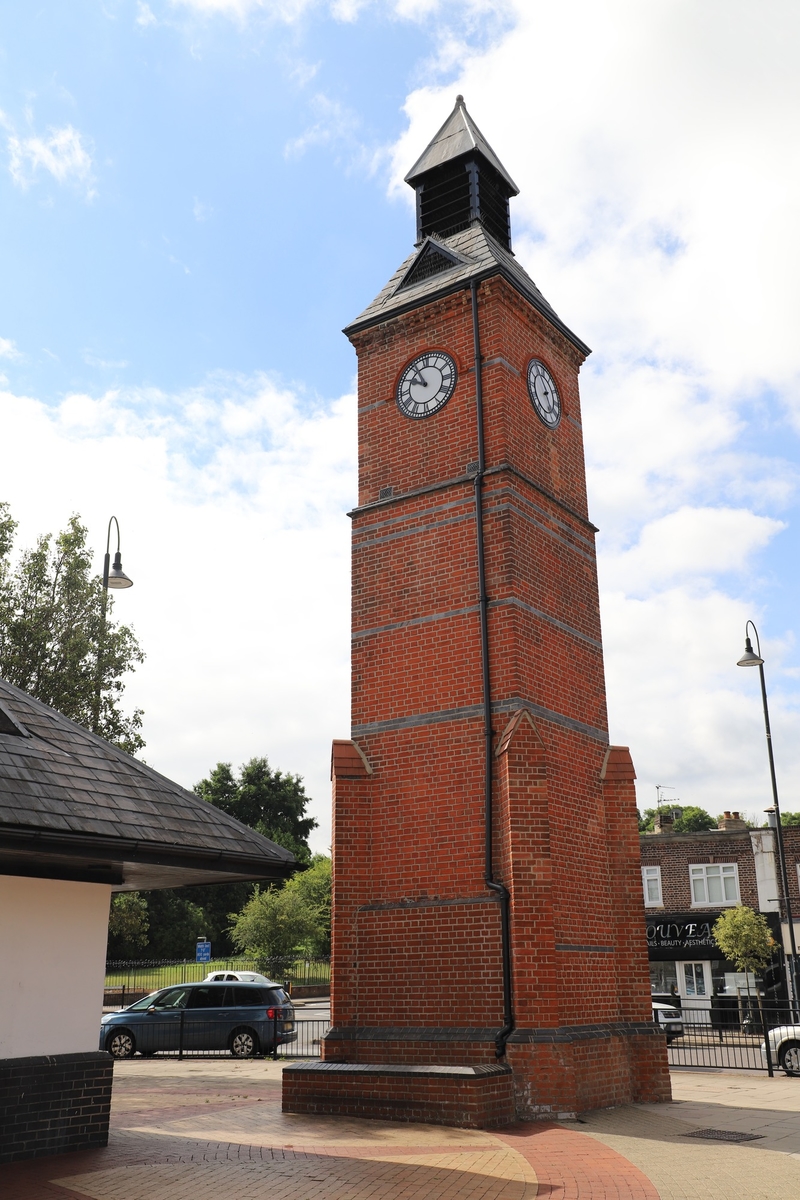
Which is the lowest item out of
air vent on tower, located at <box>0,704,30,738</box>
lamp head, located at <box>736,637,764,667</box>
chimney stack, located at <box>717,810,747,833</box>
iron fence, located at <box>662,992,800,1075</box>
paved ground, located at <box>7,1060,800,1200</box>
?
iron fence, located at <box>662,992,800,1075</box>

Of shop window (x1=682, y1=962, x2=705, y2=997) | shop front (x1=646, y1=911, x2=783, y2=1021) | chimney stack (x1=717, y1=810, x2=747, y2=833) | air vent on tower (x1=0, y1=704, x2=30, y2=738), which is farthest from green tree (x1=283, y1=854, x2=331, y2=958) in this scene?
air vent on tower (x1=0, y1=704, x2=30, y2=738)

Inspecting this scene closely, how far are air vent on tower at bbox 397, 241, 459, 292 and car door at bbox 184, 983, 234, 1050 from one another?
14577mm

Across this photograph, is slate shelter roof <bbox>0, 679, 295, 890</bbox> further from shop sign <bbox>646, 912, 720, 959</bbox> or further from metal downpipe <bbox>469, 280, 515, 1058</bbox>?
shop sign <bbox>646, 912, 720, 959</bbox>

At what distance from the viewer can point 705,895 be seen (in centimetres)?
3438

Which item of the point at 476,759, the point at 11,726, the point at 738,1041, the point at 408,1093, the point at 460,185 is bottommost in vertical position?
the point at 738,1041

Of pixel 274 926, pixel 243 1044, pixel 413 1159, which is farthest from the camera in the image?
pixel 274 926

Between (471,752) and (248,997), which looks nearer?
(471,752)

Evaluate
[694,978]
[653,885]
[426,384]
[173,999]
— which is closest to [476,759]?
[426,384]

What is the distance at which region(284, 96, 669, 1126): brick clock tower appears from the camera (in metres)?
11.9

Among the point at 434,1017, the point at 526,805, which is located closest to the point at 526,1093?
the point at 434,1017

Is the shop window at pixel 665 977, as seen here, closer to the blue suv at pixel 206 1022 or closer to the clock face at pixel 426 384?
the blue suv at pixel 206 1022

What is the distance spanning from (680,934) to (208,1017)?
19592 millimetres

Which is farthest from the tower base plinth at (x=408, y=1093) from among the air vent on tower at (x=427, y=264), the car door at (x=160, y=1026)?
the air vent on tower at (x=427, y=264)

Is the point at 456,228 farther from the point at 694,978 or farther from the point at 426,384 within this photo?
the point at 694,978
